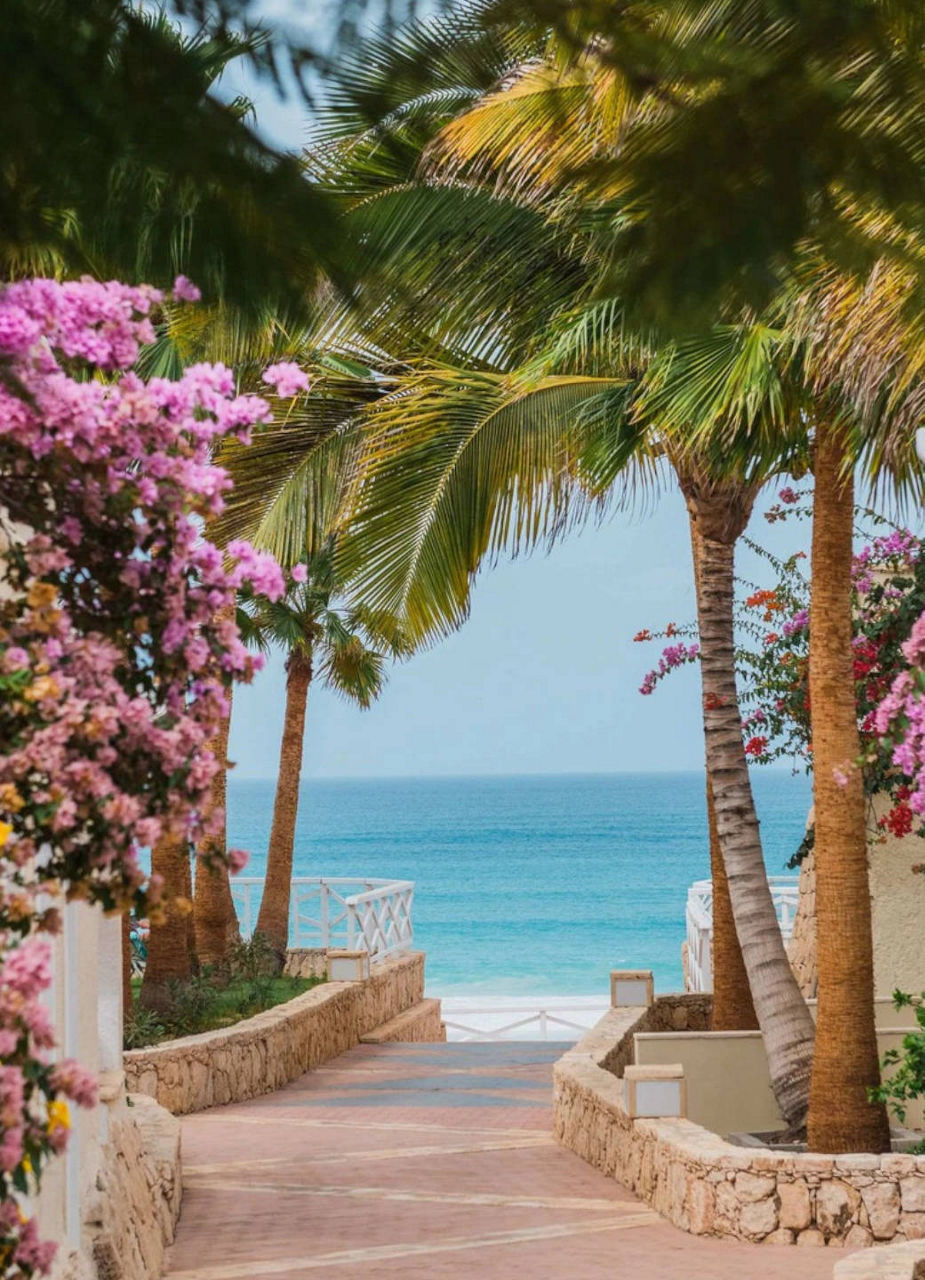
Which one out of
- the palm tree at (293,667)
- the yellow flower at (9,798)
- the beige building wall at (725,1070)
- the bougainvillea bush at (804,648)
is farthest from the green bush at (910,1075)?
the palm tree at (293,667)

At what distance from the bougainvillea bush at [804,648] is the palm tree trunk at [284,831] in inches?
240

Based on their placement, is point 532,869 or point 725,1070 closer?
point 725,1070

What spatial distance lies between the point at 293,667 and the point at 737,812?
36.2 ft

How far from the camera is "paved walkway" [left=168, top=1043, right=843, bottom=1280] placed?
25.6 feet

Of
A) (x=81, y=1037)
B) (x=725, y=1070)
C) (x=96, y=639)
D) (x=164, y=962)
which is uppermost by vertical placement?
(x=96, y=639)

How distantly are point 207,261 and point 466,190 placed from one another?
794 cm

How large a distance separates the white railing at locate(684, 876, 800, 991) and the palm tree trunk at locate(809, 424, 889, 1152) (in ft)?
21.2

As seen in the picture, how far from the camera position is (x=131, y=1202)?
7492mm

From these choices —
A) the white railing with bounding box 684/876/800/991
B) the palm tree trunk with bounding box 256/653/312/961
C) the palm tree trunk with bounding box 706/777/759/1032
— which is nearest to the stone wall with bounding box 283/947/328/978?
Result: the palm tree trunk with bounding box 256/653/312/961

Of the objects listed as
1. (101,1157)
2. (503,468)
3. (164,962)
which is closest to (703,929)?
(164,962)

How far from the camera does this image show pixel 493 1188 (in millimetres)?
9789

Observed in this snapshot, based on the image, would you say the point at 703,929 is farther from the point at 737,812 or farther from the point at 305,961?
the point at 737,812

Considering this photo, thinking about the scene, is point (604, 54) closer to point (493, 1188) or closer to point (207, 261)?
point (207, 261)

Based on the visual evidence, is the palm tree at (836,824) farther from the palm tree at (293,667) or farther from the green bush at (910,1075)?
the palm tree at (293,667)
